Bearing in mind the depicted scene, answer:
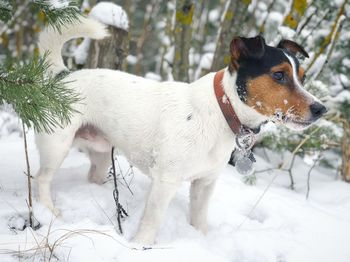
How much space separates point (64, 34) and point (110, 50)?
140cm

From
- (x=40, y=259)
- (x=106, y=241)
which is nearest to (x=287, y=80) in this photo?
(x=106, y=241)

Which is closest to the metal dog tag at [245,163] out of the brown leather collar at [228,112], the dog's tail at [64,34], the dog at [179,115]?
the dog at [179,115]

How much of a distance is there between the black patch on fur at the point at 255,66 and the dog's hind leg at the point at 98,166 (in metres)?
1.68

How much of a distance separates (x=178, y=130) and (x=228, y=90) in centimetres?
45

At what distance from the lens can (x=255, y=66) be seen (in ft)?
8.89

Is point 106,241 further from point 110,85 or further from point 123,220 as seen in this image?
point 110,85

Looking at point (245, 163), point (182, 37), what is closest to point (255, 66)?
point (245, 163)

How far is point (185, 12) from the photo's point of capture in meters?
5.70

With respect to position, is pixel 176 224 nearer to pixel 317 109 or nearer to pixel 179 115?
pixel 179 115

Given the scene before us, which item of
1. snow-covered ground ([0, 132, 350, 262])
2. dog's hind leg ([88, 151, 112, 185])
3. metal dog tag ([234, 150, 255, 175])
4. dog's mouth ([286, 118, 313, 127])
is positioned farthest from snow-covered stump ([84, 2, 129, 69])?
dog's mouth ([286, 118, 313, 127])

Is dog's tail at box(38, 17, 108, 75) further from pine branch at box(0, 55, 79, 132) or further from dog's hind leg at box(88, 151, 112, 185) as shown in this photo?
pine branch at box(0, 55, 79, 132)

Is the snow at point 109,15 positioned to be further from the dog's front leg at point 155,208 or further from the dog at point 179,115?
the dog's front leg at point 155,208

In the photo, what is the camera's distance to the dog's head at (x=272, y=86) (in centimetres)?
265

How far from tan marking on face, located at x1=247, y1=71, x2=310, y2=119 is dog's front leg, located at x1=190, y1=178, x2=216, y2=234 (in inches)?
36.0
